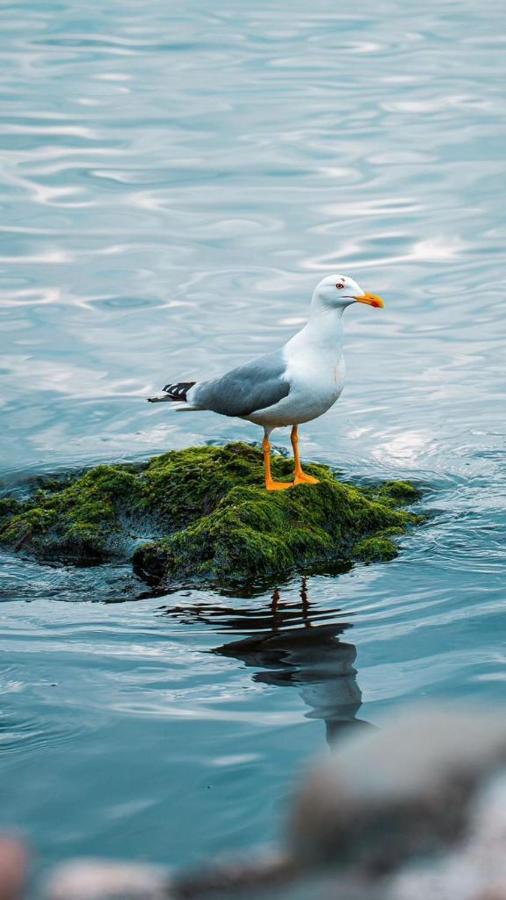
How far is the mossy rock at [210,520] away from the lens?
8.30 m

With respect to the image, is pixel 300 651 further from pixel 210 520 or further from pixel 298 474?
pixel 298 474

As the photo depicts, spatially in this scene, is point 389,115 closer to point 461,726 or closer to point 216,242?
point 216,242

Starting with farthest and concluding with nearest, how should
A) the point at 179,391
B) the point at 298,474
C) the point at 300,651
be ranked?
1. the point at 179,391
2. the point at 298,474
3. the point at 300,651

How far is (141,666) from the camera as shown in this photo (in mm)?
7102

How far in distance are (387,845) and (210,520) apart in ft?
16.4

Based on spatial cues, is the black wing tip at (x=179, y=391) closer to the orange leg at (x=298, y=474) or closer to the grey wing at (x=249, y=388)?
the grey wing at (x=249, y=388)

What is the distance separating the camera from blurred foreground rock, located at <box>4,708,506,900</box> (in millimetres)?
3506

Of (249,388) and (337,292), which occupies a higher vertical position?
(337,292)

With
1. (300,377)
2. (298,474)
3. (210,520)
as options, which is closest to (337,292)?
(300,377)

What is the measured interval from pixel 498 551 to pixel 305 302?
584 centimetres

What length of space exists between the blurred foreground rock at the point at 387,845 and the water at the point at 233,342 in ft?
5.96

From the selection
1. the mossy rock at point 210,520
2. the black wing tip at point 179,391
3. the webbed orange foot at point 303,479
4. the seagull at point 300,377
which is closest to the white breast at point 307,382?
the seagull at point 300,377

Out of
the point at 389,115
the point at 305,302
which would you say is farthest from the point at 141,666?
the point at 389,115

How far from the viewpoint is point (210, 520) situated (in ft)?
27.8
